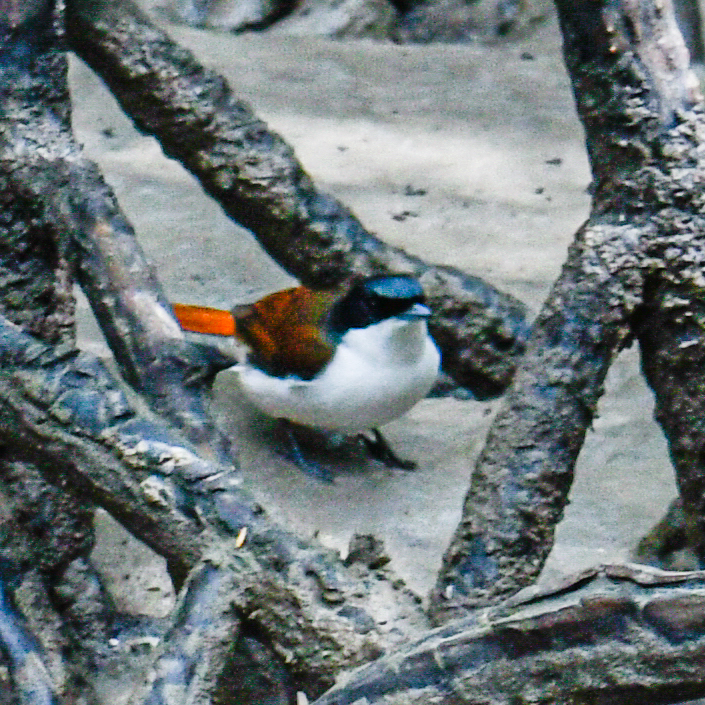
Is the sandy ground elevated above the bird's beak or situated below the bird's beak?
below

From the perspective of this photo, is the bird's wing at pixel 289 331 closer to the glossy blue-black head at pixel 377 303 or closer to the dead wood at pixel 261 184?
the glossy blue-black head at pixel 377 303

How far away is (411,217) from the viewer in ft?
21.9

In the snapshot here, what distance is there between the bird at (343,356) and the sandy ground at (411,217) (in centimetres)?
30

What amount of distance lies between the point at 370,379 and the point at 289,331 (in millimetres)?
403

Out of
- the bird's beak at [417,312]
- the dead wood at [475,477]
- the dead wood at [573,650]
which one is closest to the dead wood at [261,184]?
the dead wood at [475,477]

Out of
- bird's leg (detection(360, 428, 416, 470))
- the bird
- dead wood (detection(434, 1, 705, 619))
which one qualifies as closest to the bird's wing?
the bird

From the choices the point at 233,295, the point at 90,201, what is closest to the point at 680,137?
the point at 90,201

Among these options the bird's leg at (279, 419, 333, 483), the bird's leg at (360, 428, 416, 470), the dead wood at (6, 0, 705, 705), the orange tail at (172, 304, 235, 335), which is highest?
the dead wood at (6, 0, 705, 705)

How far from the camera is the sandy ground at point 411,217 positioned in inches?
164

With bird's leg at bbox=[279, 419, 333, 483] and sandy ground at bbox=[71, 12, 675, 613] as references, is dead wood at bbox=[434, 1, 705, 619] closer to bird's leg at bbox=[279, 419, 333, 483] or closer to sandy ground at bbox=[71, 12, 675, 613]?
sandy ground at bbox=[71, 12, 675, 613]

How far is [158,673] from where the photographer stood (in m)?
2.33

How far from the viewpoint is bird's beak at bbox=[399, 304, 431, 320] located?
399 cm

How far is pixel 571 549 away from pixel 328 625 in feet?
5.75

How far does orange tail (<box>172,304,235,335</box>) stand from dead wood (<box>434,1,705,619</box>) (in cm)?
194
